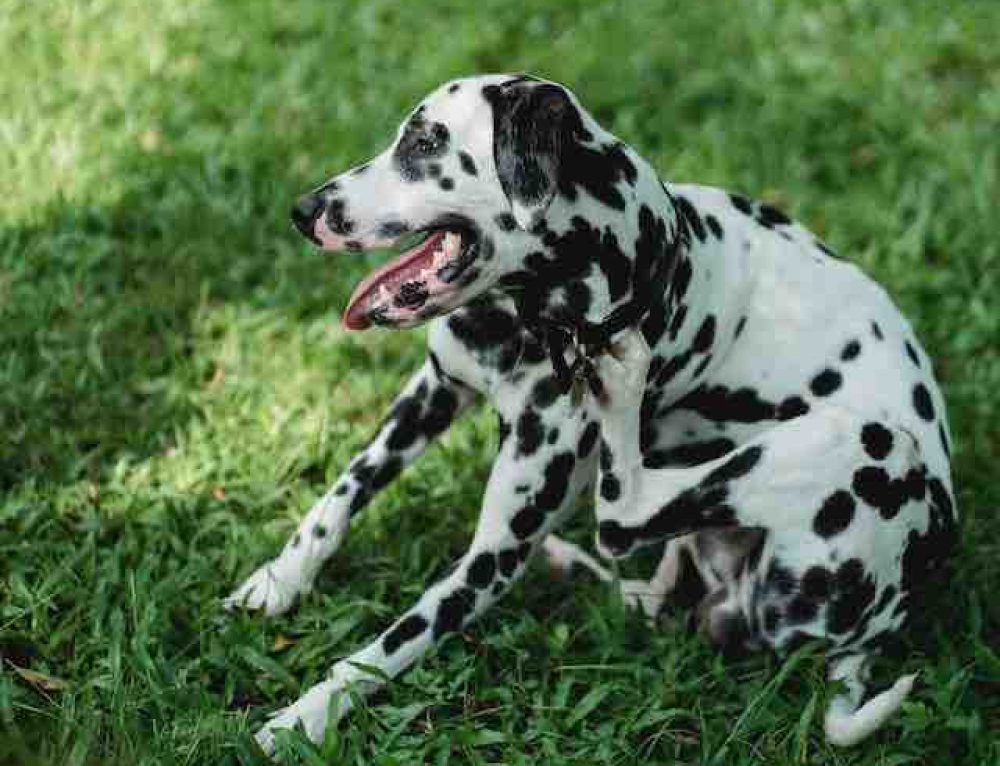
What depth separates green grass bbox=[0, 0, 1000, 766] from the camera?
131 inches

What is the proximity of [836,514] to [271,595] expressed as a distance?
1.46 metres

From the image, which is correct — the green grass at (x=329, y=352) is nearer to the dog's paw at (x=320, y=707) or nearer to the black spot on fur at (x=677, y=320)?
the dog's paw at (x=320, y=707)

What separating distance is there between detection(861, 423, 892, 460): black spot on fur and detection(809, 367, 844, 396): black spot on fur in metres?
0.13

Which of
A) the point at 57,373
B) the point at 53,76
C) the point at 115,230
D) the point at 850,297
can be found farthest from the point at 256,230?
the point at 850,297

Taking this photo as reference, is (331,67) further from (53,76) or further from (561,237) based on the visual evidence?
(561,237)

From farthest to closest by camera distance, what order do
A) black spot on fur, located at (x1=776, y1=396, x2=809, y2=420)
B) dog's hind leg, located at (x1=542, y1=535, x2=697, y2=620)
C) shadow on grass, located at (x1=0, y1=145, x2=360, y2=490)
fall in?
1. shadow on grass, located at (x1=0, y1=145, x2=360, y2=490)
2. dog's hind leg, located at (x1=542, y1=535, x2=697, y2=620)
3. black spot on fur, located at (x1=776, y1=396, x2=809, y2=420)

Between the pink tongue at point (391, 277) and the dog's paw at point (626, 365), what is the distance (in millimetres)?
455

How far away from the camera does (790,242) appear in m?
→ 3.37

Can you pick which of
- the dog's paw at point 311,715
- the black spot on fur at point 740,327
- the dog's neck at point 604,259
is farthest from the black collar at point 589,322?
the dog's paw at point 311,715

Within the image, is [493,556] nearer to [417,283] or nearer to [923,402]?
[417,283]

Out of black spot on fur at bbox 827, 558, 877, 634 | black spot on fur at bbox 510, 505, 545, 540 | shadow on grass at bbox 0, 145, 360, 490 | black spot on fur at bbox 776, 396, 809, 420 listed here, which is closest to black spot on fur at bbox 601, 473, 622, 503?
black spot on fur at bbox 510, 505, 545, 540

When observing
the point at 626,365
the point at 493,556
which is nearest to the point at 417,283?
the point at 626,365

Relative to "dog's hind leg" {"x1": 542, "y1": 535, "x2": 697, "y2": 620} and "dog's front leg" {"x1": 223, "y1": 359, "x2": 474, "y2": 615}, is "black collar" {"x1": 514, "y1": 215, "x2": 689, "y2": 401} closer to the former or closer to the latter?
"dog's front leg" {"x1": 223, "y1": 359, "x2": 474, "y2": 615}

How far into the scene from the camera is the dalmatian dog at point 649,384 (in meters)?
2.87
